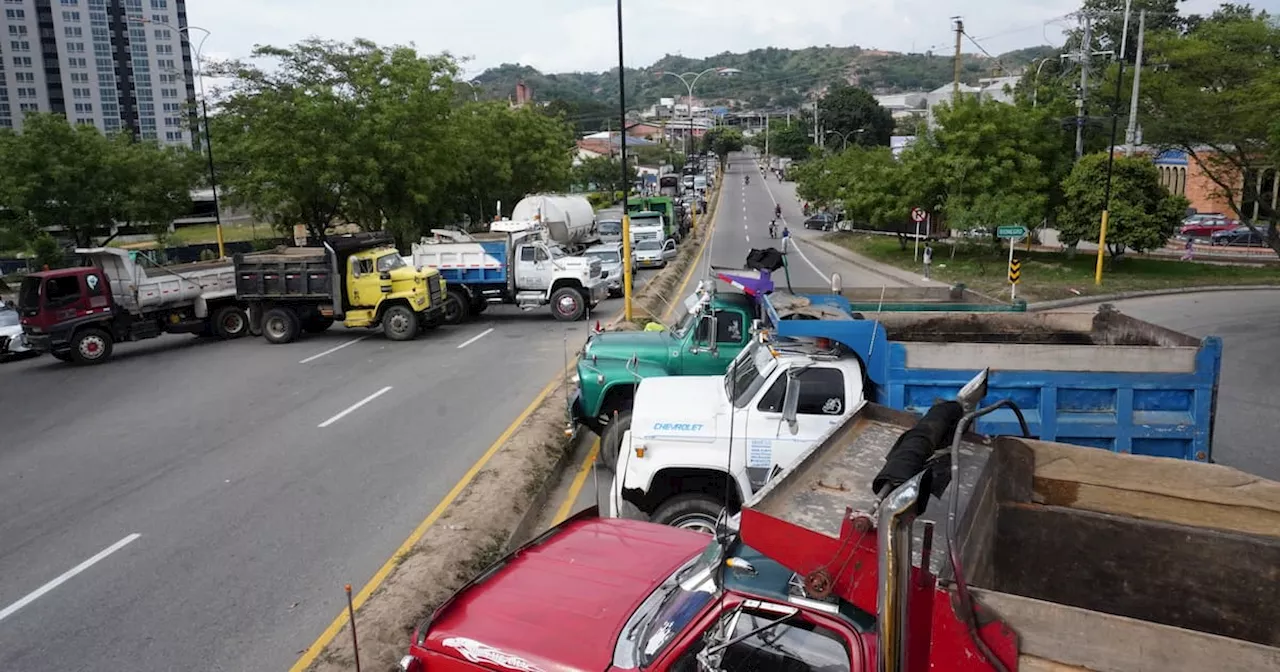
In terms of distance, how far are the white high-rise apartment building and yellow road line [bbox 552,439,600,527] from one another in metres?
92.4

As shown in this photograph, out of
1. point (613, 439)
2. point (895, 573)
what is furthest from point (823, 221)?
point (895, 573)

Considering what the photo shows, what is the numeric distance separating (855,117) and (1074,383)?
4254 inches

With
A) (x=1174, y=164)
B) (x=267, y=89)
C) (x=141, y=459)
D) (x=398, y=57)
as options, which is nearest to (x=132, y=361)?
(x=141, y=459)

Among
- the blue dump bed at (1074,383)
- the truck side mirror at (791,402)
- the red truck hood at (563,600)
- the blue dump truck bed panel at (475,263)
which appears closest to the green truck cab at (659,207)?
the blue dump truck bed panel at (475,263)

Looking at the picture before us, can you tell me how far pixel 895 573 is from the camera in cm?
300

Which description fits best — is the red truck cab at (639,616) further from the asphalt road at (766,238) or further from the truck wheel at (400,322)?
the truck wheel at (400,322)

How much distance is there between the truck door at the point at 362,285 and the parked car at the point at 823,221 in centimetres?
4038

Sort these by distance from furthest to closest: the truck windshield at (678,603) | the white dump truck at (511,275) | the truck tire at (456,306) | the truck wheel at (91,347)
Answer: the truck tire at (456,306) < the white dump truck at (511,275) < the truck wheel at (91,347) < the truck windshield at (678,603)

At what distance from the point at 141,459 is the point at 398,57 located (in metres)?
22.1

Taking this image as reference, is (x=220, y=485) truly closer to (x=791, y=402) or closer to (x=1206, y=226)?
(x=791, y=402)

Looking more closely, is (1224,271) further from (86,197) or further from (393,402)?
(86,197)

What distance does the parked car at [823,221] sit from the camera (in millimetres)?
55469

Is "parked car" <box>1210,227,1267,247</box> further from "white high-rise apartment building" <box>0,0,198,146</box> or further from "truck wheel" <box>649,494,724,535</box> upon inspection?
"white high-rise apartment building" <box>0,0,198,146</box>

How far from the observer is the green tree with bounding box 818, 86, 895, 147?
108 m
